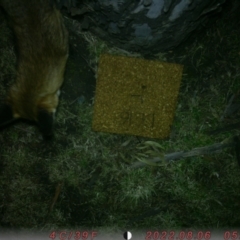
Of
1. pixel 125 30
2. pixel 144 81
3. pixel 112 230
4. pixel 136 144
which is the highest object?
pixel 125 30

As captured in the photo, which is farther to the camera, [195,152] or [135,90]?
[195,152]

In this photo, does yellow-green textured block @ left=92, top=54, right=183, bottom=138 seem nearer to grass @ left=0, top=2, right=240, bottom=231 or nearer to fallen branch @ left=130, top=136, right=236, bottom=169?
grass @ left=0, top=2, right=240, bottom=231

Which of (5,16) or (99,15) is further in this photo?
(5,16)

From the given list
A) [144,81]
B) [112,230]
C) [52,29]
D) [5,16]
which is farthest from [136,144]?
[5,16]

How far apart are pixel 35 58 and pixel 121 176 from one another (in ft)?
4.57

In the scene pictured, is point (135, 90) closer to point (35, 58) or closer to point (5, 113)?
point (35, 58)

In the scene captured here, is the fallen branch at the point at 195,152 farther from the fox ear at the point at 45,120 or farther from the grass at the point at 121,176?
the fox ear at the point at 45,120

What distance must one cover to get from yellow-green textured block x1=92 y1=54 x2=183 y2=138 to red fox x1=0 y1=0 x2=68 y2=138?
0.45 m

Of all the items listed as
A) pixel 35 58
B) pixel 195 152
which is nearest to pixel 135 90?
pixel 195 152

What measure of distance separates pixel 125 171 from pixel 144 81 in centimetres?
89

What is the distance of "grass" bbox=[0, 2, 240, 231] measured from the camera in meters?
3.70

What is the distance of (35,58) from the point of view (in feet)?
10.5

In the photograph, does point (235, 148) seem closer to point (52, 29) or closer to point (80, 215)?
point (80, 215)

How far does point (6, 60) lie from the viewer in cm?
364
